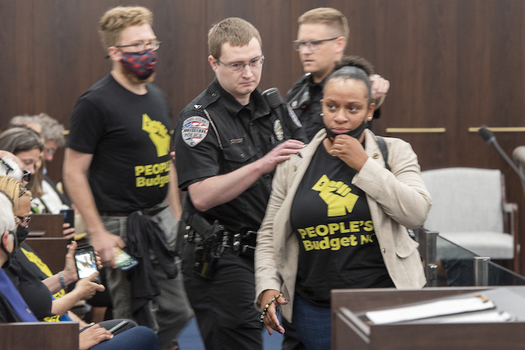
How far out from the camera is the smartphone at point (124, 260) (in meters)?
2.90

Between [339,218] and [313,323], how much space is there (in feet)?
1.11

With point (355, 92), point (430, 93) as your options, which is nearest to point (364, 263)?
point (355, 92)

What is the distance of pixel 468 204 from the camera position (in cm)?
508

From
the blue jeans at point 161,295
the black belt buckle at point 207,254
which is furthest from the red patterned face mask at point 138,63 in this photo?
the black belt buckle at point 207,254

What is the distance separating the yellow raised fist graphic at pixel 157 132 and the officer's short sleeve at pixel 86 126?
0.20 meters

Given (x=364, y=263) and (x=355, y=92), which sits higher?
(x=355, y=92)

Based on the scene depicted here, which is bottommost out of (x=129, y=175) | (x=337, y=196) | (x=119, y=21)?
(x=129, y=175)

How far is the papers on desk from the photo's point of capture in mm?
1171

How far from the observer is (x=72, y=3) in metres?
5.49

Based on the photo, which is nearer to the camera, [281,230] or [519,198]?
[281,230]

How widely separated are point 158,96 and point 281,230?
1561 millimetres

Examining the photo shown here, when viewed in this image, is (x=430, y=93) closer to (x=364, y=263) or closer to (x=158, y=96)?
(x=158, y=96)

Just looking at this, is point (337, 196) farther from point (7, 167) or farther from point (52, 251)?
point (52, 251)

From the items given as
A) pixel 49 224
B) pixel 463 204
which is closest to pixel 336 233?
pixel 49 224
